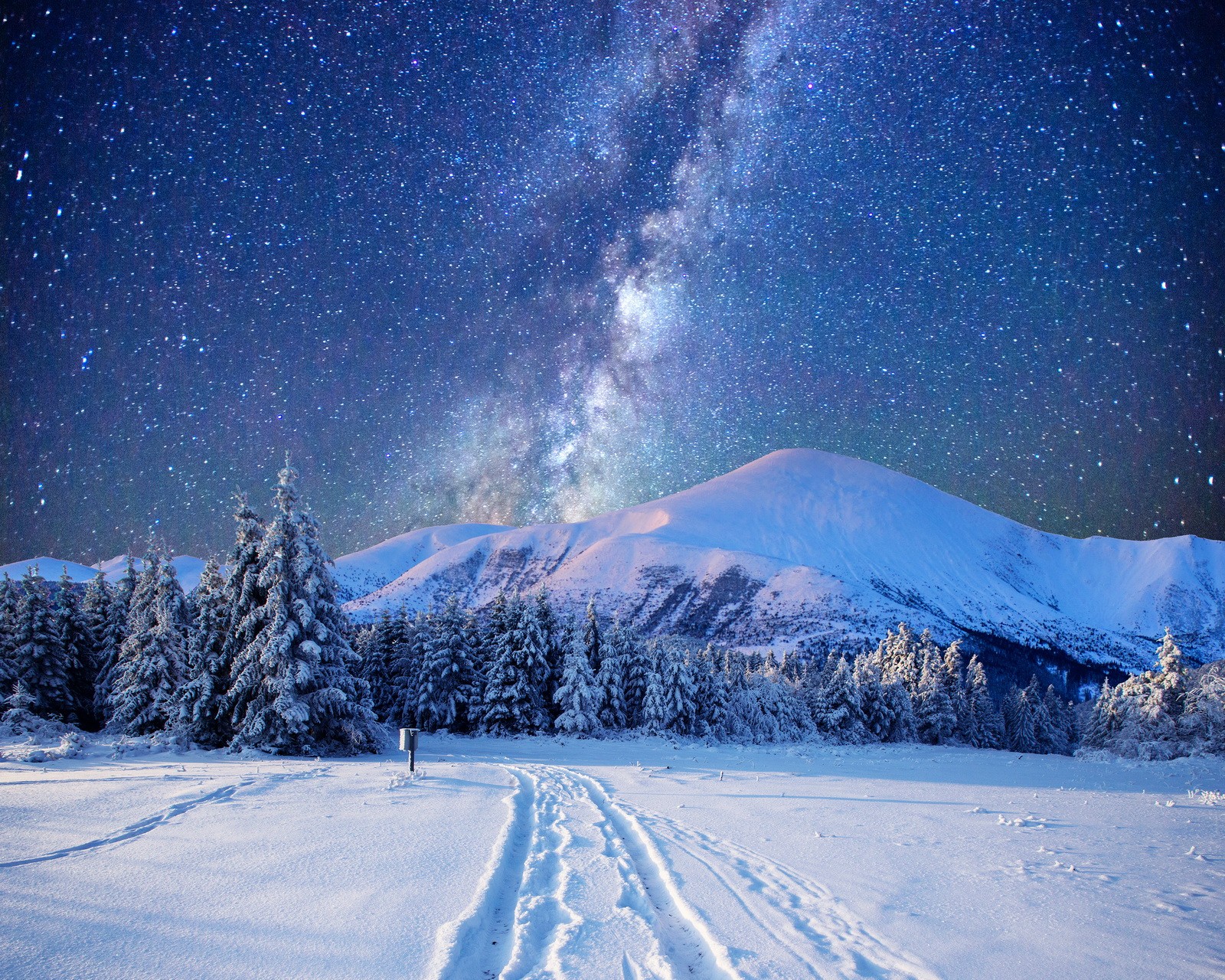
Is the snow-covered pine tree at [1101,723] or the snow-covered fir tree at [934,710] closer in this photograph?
the snow-covered pine tree at [1101,723]

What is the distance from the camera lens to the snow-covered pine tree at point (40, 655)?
99.6 ft

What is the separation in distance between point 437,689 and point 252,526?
1761 cm

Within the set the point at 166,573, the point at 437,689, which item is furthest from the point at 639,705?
the point at 166,573

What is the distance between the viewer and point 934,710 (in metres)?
56.5

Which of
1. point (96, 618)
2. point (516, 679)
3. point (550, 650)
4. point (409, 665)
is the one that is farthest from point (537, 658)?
point (96, 618)

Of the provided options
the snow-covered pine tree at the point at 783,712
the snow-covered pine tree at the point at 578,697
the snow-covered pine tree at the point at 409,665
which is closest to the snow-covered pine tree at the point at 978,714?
the snow-covered pine tree at the point at 783,712

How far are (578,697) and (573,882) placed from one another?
3157 centimetres

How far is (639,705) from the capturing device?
42906mm

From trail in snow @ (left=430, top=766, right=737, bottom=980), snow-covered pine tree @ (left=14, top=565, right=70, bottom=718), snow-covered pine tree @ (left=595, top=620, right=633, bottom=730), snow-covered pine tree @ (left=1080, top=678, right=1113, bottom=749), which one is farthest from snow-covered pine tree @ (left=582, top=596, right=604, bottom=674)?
snow-covered pine tree @ (left=1080, top=678, right=1113, bottom=749)

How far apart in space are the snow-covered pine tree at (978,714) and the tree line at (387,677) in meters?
0.37

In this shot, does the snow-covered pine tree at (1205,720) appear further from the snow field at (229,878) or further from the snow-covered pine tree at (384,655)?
the snow-covered pine tree at (384,655)

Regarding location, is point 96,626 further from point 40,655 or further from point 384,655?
point 384,655

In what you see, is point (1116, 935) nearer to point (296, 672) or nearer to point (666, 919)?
point (666, 919)

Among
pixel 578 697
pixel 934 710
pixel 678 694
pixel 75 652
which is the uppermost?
pixel 75 652
